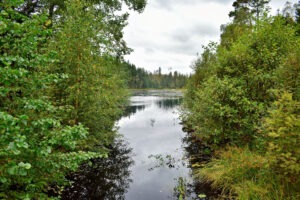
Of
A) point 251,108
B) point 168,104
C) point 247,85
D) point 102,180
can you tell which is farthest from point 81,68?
point 168,104

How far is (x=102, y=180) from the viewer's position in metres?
8.74

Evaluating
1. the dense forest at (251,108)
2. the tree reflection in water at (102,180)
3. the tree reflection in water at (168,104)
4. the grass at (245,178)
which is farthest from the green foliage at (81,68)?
the tree reflection in water at (168,104)

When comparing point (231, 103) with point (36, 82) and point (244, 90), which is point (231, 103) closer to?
point (244, 90)

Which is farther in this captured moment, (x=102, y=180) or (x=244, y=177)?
(x=102, y=180)

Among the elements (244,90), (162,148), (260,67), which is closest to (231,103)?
(244,90)

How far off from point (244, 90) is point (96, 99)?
240 inches

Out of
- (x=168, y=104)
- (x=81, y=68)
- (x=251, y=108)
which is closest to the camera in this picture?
(x=251, y=108)

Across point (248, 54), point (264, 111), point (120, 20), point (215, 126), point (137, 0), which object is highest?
point (137, 0)

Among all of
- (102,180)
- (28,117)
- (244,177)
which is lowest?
(102,180)

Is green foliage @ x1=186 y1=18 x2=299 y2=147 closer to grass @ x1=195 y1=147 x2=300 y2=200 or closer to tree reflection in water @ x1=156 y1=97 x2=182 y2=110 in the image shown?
grass @ x1=195 y1=147 x2=300 y2=200

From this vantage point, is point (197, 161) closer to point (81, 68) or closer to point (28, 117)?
point (81, 68)

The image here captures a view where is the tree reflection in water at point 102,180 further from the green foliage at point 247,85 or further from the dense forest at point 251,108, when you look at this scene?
the green foliage at point 247,85

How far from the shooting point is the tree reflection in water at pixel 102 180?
24.6ft

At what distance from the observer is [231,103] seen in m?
8.74
